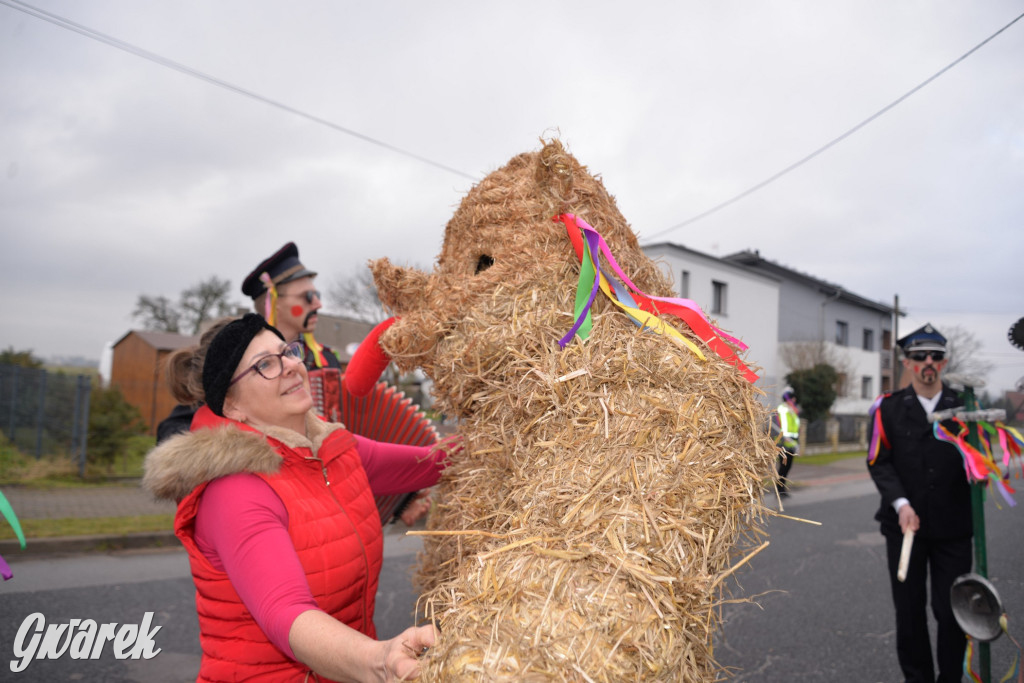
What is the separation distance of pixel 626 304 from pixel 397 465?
117 cm

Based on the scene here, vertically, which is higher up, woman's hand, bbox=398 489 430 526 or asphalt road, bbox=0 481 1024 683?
woman's hand, bbox=398 489 430 526

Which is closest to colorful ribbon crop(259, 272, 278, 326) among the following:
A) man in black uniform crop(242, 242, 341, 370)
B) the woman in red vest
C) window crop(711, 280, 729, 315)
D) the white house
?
man in black uniform crop(242, 242, 341, 370)

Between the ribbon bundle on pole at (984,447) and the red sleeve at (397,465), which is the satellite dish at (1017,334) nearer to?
the ribbon bundle on pole at (984,447)

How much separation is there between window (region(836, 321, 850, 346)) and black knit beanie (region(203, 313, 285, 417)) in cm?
3965

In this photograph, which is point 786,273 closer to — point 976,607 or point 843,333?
point 843,333

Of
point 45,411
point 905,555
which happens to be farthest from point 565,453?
point 45,411

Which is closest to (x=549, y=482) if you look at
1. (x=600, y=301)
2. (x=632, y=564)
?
(x=632, y=564)

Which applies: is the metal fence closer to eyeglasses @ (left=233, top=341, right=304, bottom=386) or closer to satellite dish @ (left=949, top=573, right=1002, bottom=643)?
eyeglasses @ (left=233, top=341, right=304, bottom=386)

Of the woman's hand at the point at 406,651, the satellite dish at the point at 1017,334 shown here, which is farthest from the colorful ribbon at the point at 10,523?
the satellite dish at the point at 1017,334

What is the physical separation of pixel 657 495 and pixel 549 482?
0.27m

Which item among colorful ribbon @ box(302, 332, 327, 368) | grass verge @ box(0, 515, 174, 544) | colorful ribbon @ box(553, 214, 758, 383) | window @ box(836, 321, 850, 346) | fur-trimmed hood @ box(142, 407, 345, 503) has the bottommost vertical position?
grass verge @ box(0, 515, 174, 544)

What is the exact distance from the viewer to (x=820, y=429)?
24.5 meters

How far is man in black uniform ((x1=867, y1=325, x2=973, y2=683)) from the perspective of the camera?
12.2 feet

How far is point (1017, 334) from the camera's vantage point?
11.3 ft
